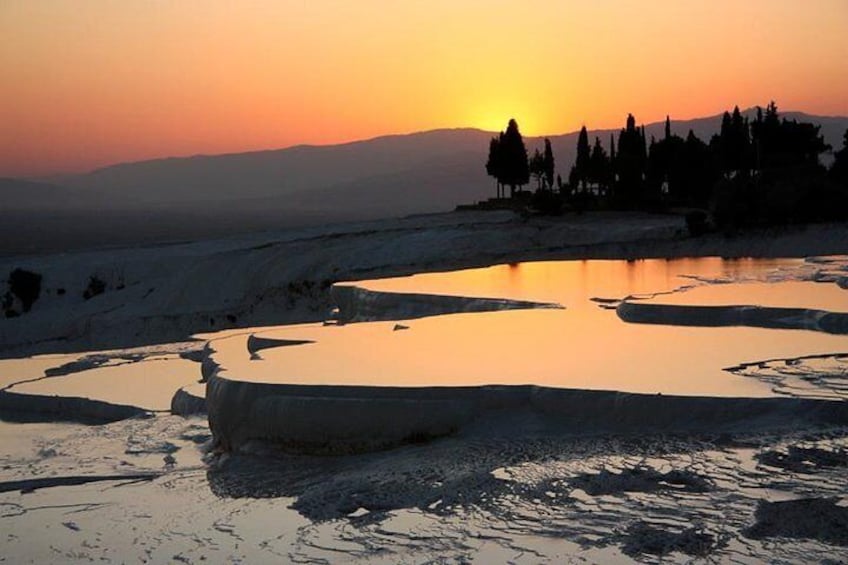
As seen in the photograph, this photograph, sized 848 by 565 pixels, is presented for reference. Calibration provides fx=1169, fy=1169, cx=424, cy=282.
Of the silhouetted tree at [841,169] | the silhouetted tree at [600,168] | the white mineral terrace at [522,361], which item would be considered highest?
the silhouetted tree at [600,168]

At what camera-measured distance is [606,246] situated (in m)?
27.1

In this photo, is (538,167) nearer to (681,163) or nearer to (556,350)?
(681,163)

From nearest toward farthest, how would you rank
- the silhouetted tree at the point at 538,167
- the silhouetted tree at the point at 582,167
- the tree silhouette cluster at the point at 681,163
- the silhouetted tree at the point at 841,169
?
1. the silhouetted tree at the point at 841,169
2. the tree silhouette cluster at the point at 681,163
3. the silhouetted tree at the point at 582,167
4. the silhouetted tree at the point at 538,167

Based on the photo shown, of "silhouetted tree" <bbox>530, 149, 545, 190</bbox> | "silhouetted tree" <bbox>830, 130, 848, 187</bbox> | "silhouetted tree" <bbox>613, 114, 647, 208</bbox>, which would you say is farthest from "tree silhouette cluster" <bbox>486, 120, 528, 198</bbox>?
"silhouetted tree" <bbox>830, 130, 848, 187</bbox>

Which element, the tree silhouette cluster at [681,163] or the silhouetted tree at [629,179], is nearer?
the tree silhouette cluster at [681,163]

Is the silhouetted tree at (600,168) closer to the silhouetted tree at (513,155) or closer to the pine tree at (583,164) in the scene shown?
the pine tree at (583,164)

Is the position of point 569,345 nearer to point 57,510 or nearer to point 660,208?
point 57,510

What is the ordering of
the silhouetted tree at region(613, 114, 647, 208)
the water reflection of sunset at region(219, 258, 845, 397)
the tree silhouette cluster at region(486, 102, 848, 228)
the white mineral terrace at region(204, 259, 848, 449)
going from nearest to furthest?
the white mineral terrace at region(204, 259, 848, 449)
the water reflection of sunset at region(219, 258, 845, 397)
the tree silhouette cluster at region(486, 102, 848, 228)
the silhouetted tree at region(613, 114, 647, 208)

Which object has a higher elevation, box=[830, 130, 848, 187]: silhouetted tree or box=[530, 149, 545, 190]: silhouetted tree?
box=[530, 149, 545, 190]: silhouetted tree

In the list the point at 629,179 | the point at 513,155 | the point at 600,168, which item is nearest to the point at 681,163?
the point at 629,179

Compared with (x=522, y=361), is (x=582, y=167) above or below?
above

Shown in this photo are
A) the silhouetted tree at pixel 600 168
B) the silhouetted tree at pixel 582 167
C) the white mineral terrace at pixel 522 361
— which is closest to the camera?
the white mineral terrace at pixel 522 361

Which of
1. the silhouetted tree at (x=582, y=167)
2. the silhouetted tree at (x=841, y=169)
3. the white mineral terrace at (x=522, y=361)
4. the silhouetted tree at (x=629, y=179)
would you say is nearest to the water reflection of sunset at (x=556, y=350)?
the white mineral terrace at (x=522, y=361)

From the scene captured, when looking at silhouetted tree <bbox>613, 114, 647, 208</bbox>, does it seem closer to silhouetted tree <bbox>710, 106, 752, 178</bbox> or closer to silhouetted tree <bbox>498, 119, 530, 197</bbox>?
silhouetted tree <bbox>710, 106, 752, 178</bbox>
